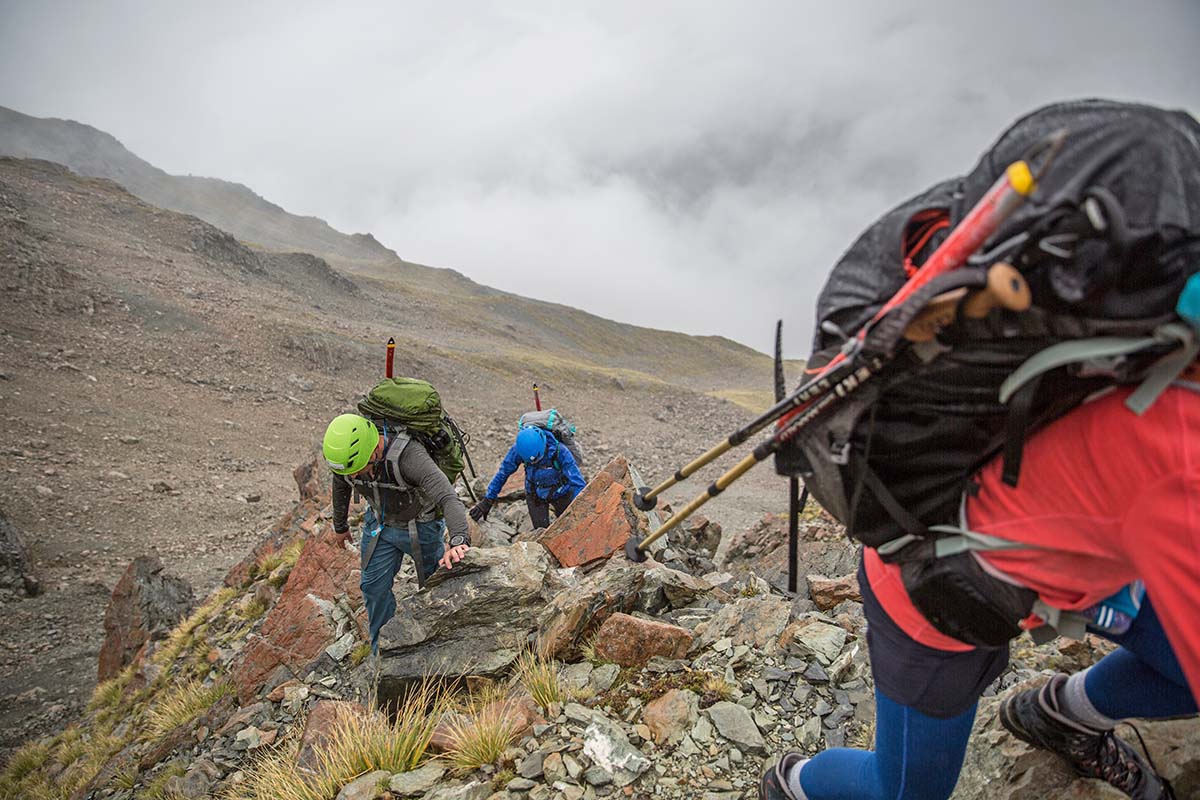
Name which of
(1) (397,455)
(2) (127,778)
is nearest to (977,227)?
(1) (397,455)

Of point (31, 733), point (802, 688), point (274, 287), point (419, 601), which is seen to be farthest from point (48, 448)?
point (274, 287)

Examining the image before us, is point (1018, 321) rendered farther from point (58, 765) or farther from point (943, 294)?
point (58, 765)

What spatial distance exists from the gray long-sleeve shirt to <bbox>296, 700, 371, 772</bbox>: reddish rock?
4.93 ft

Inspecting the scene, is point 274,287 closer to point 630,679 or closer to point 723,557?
point 723,557

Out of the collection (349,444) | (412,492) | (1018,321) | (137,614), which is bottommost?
(137,614)

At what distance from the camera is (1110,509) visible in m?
1.29

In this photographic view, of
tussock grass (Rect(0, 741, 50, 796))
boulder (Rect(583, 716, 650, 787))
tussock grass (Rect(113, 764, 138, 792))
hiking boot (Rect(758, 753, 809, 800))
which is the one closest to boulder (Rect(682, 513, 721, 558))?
boulder (Rect(583, 716, 650, 787))

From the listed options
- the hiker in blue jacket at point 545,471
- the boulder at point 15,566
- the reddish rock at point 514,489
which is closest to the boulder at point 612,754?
the hiker in blue jacket at point 545,471

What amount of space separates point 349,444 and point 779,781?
13.7 ft

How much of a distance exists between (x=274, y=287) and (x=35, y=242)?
14629mm

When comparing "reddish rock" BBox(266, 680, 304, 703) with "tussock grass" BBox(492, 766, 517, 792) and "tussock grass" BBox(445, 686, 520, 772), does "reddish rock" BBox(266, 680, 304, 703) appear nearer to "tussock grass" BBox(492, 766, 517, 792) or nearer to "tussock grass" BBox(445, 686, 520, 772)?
"tussock grass" BBox(445, 686, 520, 772)

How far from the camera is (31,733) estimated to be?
8.59 metres

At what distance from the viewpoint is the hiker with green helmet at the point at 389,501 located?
5.18 m

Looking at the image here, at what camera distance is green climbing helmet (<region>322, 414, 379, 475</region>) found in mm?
5062
